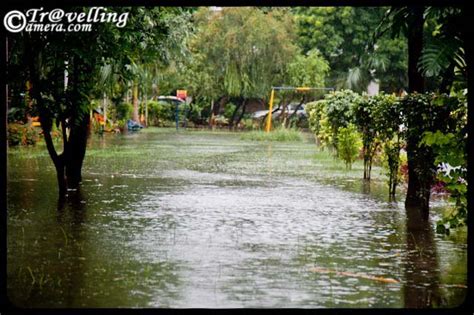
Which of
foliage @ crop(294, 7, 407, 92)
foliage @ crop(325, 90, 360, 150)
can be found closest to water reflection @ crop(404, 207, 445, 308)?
foliage @ crop(325, 90, 360, 150)

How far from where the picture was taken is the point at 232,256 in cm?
955

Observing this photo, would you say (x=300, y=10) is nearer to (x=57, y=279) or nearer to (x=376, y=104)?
(x=376, y=104)

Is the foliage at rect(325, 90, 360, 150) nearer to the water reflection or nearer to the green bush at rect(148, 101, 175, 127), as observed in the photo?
the water reflection

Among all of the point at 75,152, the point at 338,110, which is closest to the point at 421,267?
the point at 75,152

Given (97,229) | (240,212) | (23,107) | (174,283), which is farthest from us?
(23,107)

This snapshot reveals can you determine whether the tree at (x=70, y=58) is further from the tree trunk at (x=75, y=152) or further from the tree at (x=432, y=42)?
the tree at (x=432, y=42)

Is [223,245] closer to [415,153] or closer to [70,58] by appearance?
[415,153]

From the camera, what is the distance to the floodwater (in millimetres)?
7699

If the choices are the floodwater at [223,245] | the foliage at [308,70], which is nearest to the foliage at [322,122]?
the floodwater at [223,245]

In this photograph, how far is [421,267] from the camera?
9086 mm

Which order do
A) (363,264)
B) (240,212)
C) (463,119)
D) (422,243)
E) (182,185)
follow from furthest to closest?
(182,185)
(240,212)
(463,119)
(422,243)
(363,264)

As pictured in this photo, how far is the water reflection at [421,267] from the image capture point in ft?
25.0

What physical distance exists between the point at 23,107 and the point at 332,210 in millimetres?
5021

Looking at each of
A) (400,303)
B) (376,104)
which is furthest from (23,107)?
(400,303)
